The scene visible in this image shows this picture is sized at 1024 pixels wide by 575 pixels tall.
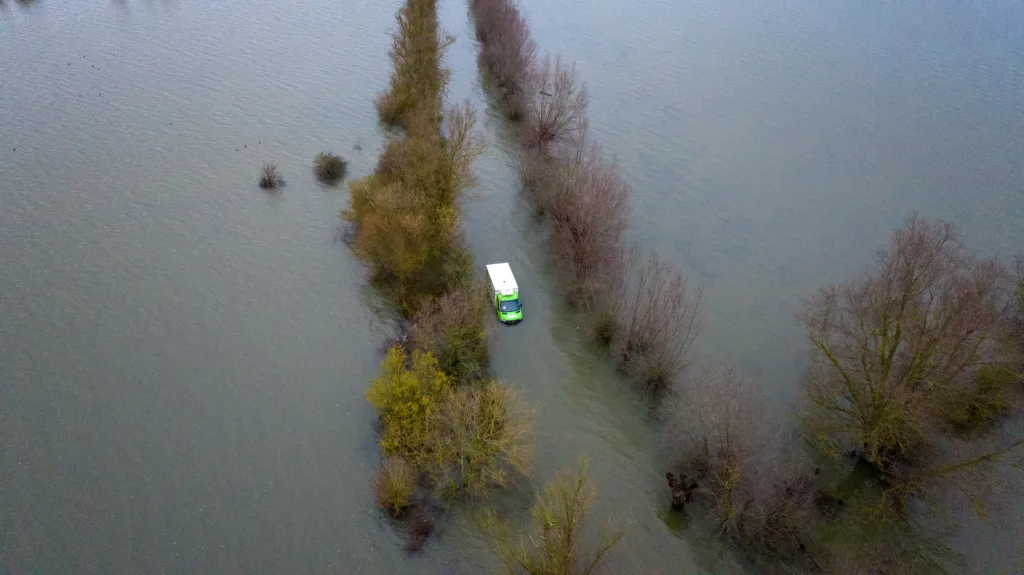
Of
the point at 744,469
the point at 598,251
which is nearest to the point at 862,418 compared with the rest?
the point at 744,469

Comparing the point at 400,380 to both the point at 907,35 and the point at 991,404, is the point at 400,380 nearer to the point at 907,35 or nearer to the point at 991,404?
the point at 991,404

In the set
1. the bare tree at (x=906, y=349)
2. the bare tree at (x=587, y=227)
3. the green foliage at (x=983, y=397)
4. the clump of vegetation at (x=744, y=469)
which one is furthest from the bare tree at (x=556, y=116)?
the green foliage at (x=983, y=397)

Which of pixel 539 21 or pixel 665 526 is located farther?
pixel 539 21

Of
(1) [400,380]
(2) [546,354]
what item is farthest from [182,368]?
(2) [546,354]

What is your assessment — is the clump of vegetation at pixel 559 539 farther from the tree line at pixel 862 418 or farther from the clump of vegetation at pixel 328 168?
the clump of vegetation at pixel 328 168

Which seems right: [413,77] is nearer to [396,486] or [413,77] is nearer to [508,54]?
[508,54]

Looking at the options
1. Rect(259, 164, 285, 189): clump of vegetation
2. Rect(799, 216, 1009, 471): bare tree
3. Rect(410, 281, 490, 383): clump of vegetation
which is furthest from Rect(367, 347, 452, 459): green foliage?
Rect(259, 164, 285, 189): clump of vegetation

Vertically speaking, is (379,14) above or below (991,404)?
above
